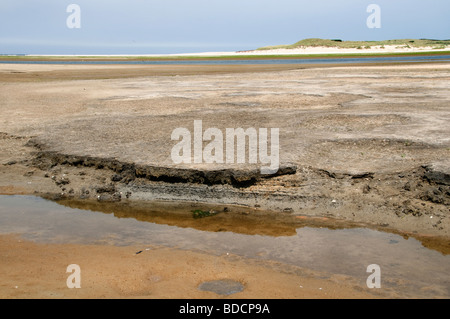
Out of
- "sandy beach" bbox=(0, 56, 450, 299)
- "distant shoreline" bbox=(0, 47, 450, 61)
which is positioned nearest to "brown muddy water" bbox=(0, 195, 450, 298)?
"sandy beach" bbox=(0, 56, 450, 299)

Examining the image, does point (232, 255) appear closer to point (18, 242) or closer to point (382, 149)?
point (18, 242)

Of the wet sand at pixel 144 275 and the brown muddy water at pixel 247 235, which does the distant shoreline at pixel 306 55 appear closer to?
the brown muddy water at pixel 247 235

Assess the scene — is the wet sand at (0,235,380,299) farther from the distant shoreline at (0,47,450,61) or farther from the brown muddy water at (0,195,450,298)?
the distant shoreline at (0,47,450,61)

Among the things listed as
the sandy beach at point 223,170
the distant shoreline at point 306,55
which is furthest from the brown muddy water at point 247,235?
the distant shoreline at point 306,55

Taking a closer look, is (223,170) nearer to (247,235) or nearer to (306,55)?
A: (247,235)

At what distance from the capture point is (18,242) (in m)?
Result: 5.32

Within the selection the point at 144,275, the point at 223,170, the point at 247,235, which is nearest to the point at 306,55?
the point at 223,170

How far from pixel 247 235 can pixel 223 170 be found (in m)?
1.69

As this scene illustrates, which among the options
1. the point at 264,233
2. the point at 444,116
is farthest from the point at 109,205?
the point at 444,116

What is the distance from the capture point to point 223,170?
7027 mm

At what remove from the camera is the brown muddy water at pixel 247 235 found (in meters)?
4.55

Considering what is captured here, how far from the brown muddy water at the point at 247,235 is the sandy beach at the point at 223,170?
0.20 meters

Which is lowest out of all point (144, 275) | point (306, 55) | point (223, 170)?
point (144, 275)
